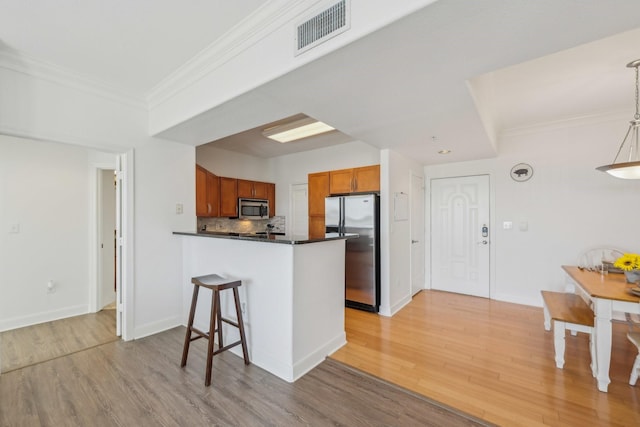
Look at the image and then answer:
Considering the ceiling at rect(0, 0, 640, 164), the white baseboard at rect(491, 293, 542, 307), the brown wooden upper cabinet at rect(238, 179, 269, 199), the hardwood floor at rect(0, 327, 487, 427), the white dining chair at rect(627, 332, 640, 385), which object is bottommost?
the hardwood floor at rect(0, 327, 487, 427)

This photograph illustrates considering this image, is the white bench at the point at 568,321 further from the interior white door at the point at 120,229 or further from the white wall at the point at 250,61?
the interior white door at the point at 120,229

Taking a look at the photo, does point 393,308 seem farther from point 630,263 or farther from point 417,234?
point 630,263

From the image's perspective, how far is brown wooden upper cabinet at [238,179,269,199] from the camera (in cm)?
491

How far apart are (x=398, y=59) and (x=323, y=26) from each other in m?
0.45

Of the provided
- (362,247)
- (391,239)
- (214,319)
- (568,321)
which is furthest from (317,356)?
(568,321)

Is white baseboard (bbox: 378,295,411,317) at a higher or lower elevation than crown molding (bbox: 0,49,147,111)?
lower

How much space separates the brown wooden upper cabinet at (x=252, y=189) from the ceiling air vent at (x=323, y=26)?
3623 mm

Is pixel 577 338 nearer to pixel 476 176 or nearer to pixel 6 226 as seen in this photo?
pixel 476 176

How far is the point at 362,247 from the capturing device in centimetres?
369

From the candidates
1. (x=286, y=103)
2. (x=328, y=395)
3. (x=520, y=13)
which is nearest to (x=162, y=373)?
(x=328, y=395)

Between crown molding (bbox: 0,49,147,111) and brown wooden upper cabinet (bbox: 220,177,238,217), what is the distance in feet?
6.25

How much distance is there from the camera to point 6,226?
304 cm

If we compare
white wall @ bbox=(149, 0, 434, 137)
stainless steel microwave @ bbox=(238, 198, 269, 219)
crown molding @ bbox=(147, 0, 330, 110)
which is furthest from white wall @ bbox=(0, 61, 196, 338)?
stainless steel microwave @ bbox=(238, 198, 269, 219)

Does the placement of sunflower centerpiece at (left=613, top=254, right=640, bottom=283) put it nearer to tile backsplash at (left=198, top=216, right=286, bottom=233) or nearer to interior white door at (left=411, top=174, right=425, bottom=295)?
interior white door at (left=411, top=174, right=425, bottom=295)
